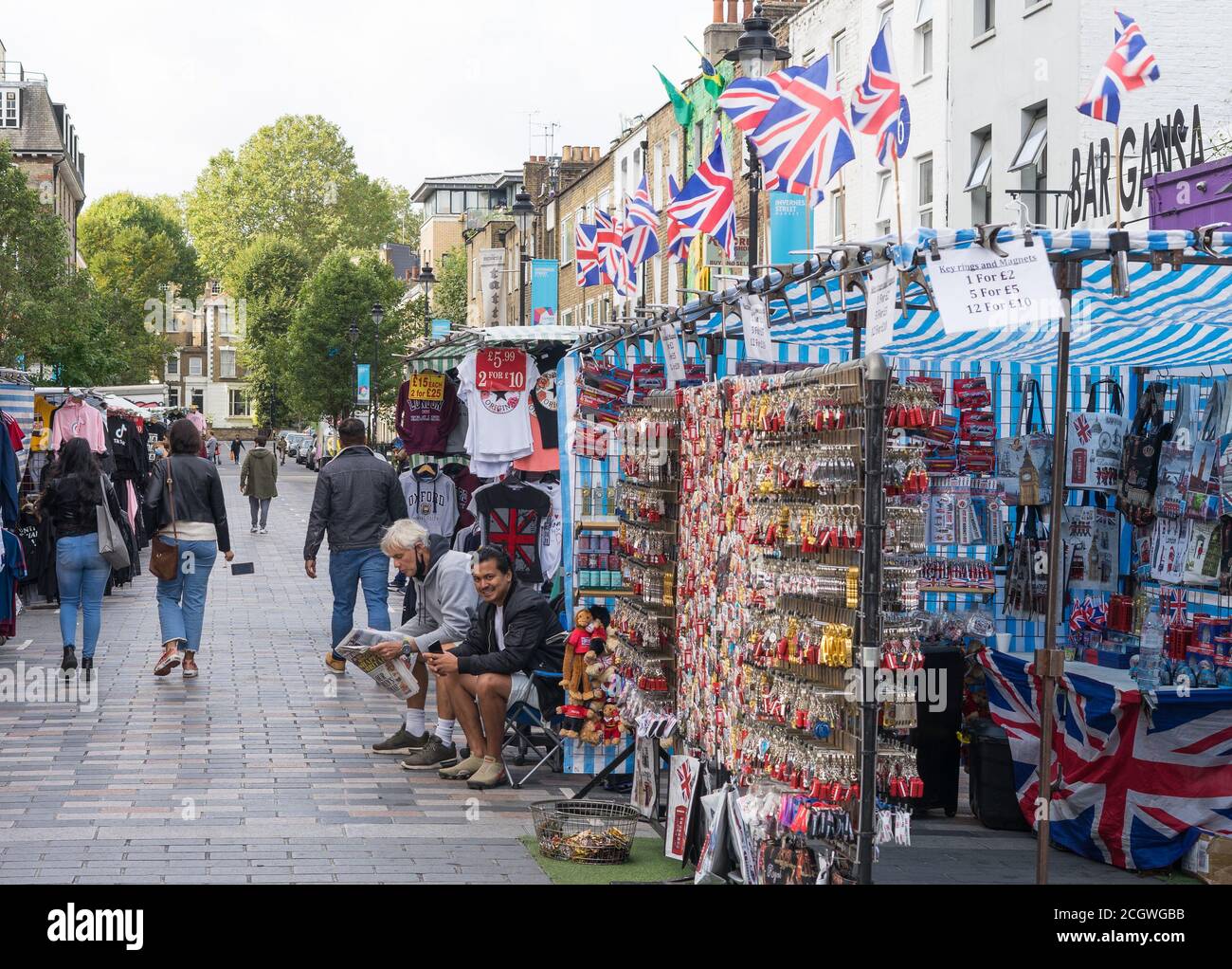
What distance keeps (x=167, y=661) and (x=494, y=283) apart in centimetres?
5130

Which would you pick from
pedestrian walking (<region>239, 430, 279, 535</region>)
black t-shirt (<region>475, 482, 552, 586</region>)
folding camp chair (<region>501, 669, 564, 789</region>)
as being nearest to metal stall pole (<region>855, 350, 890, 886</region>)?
folding camp chair (<region>501, 669, 564, 789</region>)

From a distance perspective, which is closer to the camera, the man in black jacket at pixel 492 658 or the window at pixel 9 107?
the man in black jacket at pixel 492 658

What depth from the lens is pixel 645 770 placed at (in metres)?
8.29

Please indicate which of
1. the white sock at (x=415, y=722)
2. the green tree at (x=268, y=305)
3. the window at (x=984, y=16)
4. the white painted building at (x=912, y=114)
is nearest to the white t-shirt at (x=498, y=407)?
the white sock at (x=415, y=722)

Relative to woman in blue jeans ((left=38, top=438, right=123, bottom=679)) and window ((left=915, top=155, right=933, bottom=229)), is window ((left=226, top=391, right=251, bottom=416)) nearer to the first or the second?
window ((left=915, top=155, right=933, bottom=229))

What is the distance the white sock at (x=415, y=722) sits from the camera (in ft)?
32.3

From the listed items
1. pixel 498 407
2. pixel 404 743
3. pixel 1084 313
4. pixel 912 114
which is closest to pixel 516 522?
pixel 498 407

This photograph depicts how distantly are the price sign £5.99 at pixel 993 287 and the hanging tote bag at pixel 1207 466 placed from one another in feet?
12.0

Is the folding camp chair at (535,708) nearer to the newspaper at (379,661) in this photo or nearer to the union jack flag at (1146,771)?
the newspaper at (379,661)

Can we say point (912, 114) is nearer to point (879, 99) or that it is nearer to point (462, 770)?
point (879, 99)

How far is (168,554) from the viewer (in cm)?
1254

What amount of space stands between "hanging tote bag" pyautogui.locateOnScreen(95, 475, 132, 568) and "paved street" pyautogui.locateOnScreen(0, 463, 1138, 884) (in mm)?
975

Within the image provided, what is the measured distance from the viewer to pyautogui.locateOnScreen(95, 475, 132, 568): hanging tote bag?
1223 centimetres
